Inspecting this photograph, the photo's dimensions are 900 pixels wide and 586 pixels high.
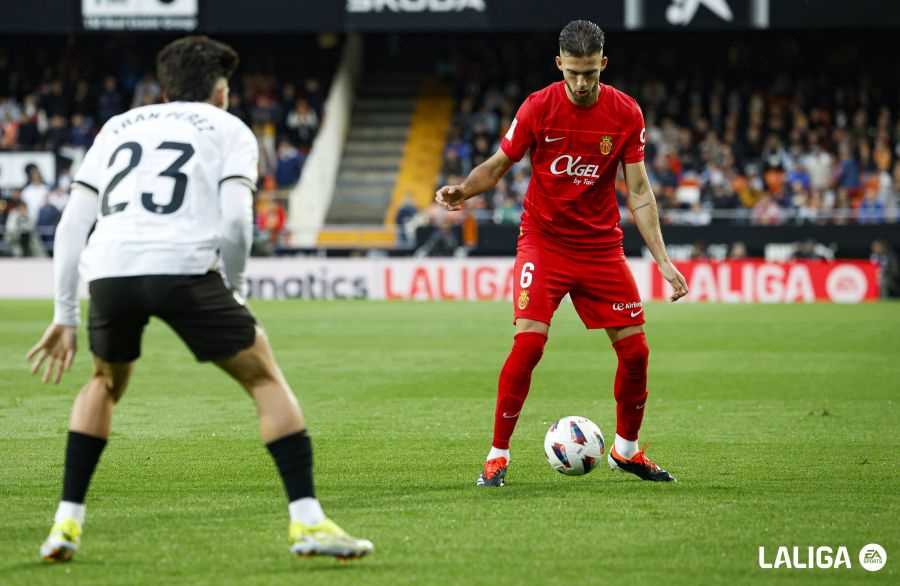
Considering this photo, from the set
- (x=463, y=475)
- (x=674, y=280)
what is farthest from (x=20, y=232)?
(x=674, y=280)

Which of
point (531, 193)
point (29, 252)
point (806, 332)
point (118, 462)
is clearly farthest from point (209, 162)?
point (29, 252)

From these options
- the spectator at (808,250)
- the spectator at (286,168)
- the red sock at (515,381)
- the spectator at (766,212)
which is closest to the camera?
the red sock at (515,381)

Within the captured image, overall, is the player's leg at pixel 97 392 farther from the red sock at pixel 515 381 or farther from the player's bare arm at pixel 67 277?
the red sock at pixel 515 381

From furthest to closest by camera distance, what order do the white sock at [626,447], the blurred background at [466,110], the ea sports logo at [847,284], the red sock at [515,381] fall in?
1. the blurred background at [466,110]
2. the ea sports logo at [847,284]
3. the white sock at [626,447]
4. the red sock at [515,381]

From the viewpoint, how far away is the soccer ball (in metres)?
7.95

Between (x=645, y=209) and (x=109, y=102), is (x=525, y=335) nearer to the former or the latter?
(x=645, y=209)

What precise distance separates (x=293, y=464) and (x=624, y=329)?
9.35 feet

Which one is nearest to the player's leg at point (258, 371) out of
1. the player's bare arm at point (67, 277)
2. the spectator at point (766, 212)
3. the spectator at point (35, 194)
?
the player's bare arm at point (67, 277)

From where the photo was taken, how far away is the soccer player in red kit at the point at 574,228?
7.85 m

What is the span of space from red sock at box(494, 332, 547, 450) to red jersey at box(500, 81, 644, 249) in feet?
1.90

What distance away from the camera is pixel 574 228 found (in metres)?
7.98

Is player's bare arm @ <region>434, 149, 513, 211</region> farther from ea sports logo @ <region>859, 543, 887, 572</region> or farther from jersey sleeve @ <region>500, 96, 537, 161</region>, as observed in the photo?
ea sports logo @ <region>859, 543, 887, 572</region>

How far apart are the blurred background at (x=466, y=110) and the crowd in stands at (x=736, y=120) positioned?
6 centimetres

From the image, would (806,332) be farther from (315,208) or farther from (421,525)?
(315,208)
